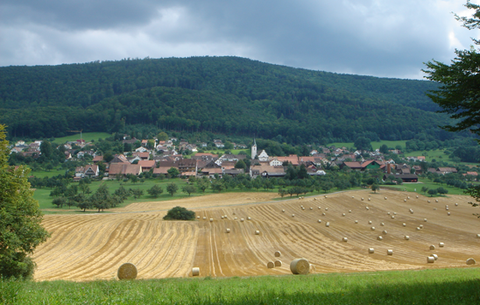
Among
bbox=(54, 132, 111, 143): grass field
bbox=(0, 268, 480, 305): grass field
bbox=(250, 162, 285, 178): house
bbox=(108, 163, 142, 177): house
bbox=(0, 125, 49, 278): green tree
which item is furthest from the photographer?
bbox=(54, 132, 111, 143): grass field

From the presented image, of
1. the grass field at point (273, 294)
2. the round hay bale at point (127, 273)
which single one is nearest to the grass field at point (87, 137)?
the round hay bale at point (127, 273)

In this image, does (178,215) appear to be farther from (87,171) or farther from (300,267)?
(87,171)

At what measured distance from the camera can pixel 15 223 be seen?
1625cm

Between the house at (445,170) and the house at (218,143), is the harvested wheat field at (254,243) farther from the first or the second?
the house at (218,143)

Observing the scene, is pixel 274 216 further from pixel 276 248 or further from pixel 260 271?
pixel 260 271

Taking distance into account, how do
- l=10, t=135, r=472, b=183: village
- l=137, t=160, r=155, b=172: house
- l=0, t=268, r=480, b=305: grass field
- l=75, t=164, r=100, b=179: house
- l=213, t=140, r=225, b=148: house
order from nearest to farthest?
l=0, t=268, r=480, b=305: grass field, l=75, t=164, r=100, b=179: house, l=10, t=135, r=472, b=183: village, l=137, t=160, r=155, b=172: house, l=213, t=140, r=225, b=148: house

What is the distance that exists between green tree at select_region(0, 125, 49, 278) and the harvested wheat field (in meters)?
3.34

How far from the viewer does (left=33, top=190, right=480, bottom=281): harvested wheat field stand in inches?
878

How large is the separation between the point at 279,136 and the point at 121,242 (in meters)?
151

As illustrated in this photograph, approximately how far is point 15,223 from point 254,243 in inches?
747

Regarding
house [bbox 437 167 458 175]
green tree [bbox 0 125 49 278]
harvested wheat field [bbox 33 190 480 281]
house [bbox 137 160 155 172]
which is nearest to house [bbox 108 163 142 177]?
house [bbox 137 160 155 172]

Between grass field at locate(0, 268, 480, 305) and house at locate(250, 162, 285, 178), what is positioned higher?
grass field at locate(0, 268, 480, 305)

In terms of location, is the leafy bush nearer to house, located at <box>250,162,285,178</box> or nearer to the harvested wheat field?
the harvested wheat field

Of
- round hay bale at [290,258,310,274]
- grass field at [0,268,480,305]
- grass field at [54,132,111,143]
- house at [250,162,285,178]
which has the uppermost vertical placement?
grass field at [54,132,111,143]
